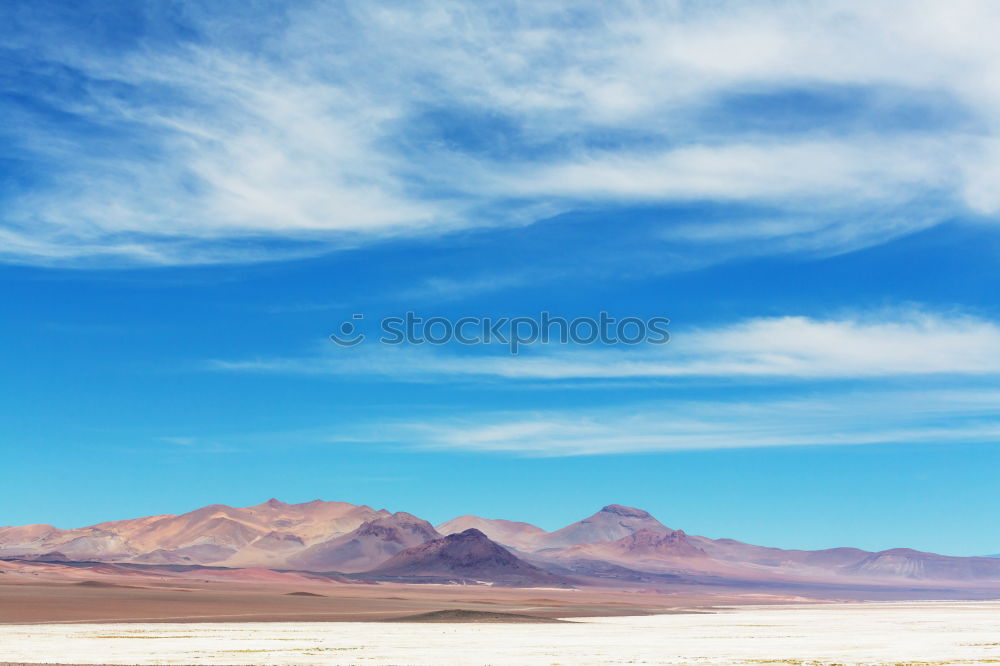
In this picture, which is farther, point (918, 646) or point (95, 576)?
point (95, 576)

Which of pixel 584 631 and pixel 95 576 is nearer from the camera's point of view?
pixel 584 631

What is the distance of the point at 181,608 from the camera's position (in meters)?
84.1

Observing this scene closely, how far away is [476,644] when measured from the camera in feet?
150

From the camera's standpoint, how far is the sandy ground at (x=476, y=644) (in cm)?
3734

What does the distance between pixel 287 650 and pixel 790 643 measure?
69.2 feet

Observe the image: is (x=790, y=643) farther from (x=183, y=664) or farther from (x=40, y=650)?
(x=40, y=650)

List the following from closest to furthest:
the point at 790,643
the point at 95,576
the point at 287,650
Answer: the point at 287,650, the point at 790,643, the point at 95,576

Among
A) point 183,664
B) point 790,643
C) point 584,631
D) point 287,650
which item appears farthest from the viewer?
point 584,631

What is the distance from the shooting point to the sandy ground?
37.3m

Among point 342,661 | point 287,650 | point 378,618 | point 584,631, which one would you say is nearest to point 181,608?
point 378,618

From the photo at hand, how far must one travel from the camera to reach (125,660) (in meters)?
35.8

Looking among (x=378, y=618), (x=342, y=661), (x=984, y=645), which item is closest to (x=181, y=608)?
(x=378, y=618)

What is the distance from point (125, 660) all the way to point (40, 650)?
557cm

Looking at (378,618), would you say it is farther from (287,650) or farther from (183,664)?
(183,664)
